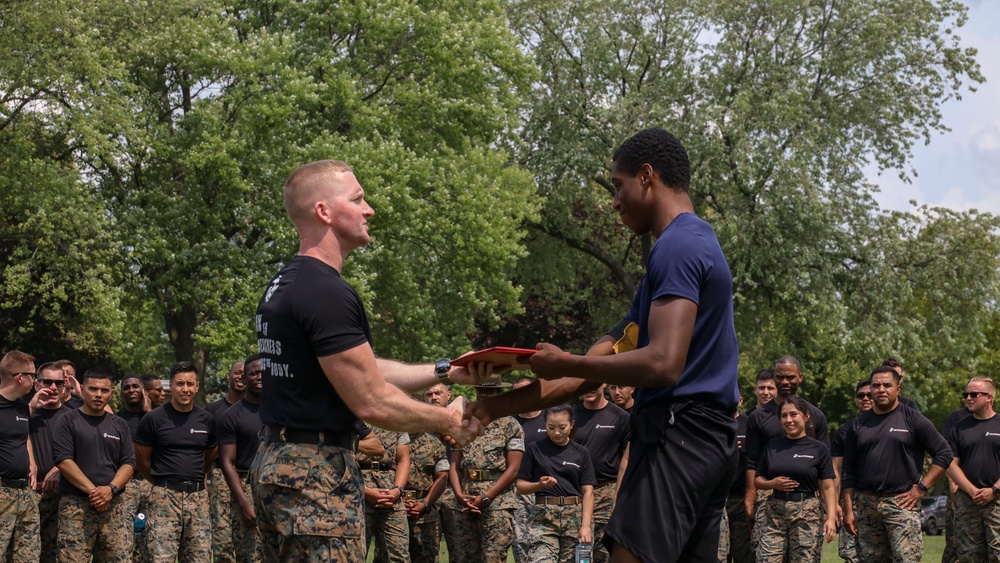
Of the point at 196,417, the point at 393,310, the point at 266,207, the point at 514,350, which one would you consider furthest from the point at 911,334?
the point at 514,350

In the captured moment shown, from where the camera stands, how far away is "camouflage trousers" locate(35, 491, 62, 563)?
13.6 m

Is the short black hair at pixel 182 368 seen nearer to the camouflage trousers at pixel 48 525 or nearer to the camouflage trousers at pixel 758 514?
the camouflage trousers at pixel 48 525

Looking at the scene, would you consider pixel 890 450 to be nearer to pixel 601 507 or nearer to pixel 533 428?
pixel 601 507

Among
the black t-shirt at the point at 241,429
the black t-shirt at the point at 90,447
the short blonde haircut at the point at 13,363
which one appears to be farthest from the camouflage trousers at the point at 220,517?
the short blonde haircut at the point at 13,363

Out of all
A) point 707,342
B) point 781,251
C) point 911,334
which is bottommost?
point 707,342

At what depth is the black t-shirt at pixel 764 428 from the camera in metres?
13.7

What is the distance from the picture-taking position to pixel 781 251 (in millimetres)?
31688

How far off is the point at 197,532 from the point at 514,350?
8311 millimetres

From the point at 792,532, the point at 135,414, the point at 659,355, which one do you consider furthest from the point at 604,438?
the point at 659,355

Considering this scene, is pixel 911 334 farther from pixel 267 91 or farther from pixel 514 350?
pixel 514 350

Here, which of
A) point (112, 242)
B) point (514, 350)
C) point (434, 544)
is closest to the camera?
point (514, 350)

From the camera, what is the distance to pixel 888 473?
41.7 ft

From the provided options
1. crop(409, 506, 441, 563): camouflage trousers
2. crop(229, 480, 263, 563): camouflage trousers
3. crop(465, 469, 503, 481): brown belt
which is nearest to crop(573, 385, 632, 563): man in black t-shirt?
crop(465, 469, 503, 481): brown belt

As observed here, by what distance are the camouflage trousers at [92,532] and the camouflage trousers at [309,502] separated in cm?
828
